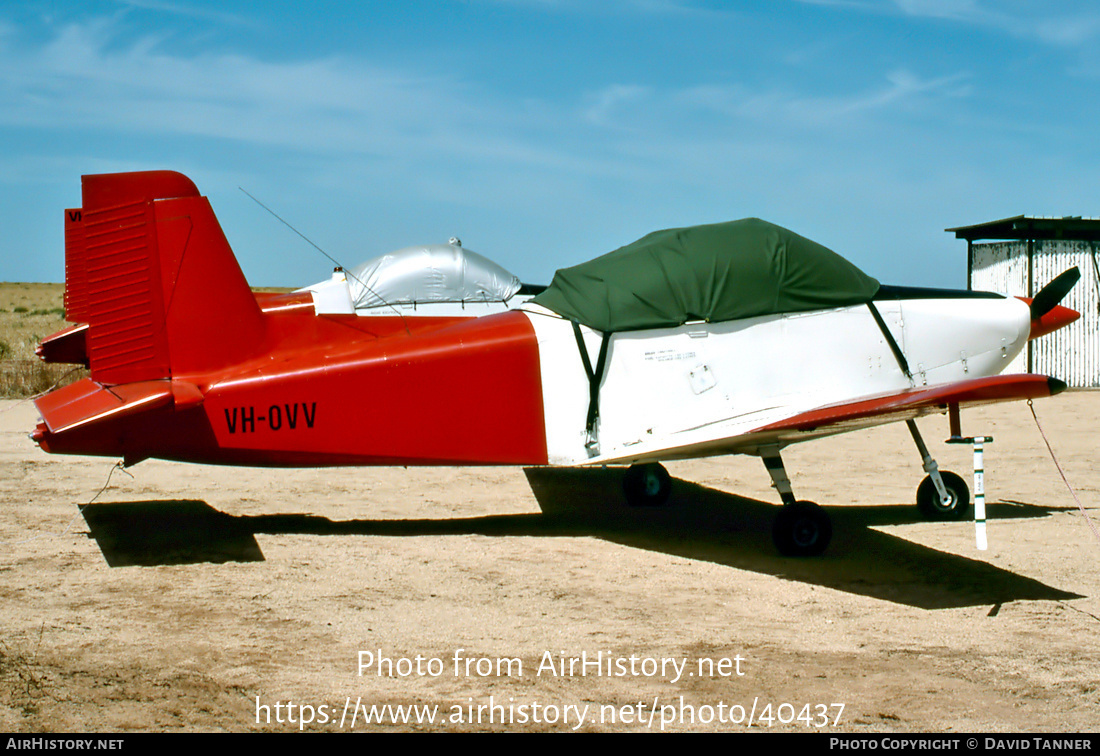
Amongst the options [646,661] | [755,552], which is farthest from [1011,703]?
[755,552]

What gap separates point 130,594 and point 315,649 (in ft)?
5.43

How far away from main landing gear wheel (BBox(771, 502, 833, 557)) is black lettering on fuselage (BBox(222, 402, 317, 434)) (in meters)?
3.46

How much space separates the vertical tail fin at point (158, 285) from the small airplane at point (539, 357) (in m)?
0.01

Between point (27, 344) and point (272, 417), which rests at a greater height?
point (27, 344)

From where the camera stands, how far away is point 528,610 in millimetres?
5566

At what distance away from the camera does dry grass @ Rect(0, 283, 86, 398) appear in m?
18.3

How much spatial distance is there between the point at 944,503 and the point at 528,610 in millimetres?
4241

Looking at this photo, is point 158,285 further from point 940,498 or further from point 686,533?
point 940,498

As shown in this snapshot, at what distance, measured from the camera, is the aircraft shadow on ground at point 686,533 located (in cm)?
614

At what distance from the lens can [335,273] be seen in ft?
38.2

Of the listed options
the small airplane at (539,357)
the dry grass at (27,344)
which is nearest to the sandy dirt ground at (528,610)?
the small airplane at (539,357)

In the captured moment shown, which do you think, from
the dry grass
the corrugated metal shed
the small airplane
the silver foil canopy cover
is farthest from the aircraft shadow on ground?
the corrugated metal shed

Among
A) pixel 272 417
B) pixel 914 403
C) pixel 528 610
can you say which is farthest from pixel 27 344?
pixel 914 403

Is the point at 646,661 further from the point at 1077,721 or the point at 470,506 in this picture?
the point at 470,506
